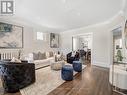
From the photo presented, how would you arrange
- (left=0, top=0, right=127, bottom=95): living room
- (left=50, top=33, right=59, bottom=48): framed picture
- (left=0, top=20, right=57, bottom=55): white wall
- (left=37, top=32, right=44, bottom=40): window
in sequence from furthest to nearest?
(left=50, top=33, right=59, bottom=48): framed picture
(left=37, top=32, right=44, bottom=40): window
(left=0, top=20, right=57, bottom=55): white wall
(left=0, top=0, right=127, bottom=95): living room

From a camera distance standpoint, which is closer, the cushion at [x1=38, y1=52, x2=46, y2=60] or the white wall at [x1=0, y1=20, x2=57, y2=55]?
the cushion at [x1=38, y1=52, x2=46, y2=60]

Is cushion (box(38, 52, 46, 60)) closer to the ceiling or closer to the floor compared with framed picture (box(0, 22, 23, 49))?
closer to the floor

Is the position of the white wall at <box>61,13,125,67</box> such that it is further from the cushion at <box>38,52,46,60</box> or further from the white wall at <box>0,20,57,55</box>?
the cushion at <box>38,52,46,60</box>

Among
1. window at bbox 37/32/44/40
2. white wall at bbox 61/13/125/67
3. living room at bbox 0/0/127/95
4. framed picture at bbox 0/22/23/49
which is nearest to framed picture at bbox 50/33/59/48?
living room at bbox 0/0/127/95

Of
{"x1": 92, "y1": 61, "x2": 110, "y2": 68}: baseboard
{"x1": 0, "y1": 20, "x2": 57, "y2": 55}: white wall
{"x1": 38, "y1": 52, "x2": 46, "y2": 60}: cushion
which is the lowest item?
{"x1": 92, "y1": 61, "x2": 110, "y2": 68}: baseboard

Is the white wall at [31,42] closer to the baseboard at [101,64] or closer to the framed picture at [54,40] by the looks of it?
the framed picture at [54,40]

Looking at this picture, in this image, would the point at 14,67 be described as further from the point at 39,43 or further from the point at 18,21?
the point at 39,43

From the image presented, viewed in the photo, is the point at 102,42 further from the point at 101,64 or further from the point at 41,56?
the point at 41,56

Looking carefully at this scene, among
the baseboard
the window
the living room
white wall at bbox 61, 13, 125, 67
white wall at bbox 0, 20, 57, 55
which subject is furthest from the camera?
the window

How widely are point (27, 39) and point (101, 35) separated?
15.5 ft

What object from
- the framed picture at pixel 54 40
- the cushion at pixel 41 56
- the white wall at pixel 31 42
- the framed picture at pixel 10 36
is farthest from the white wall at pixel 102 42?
the framed picture at pixel 10 36

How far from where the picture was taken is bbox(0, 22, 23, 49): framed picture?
19.3ft

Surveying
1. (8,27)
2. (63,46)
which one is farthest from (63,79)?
(63,46)

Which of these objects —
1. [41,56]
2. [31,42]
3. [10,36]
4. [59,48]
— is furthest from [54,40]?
[10,36]
